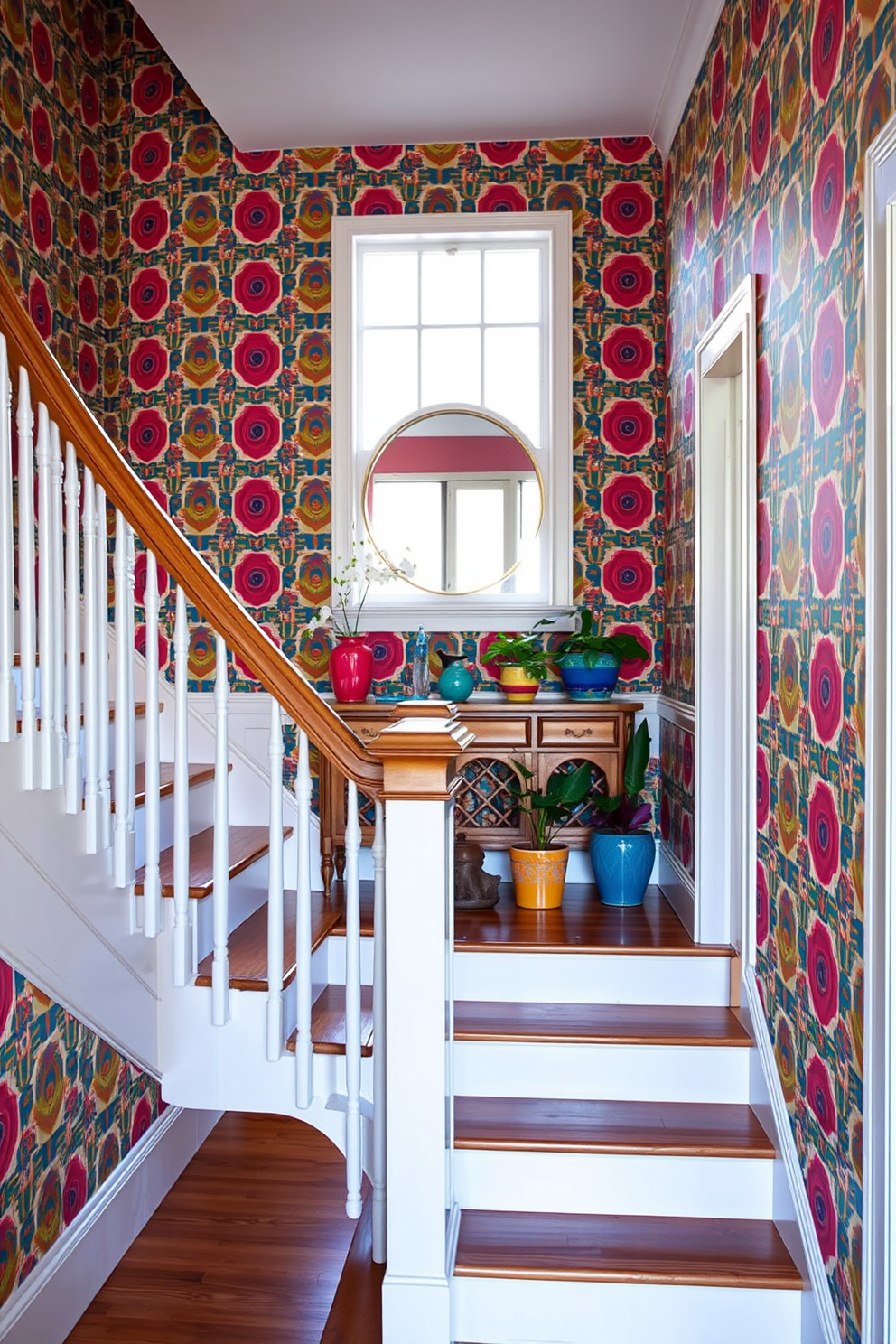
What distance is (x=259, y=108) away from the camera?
3729mm

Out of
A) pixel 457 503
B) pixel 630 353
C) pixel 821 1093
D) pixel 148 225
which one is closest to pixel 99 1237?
pixel 821 1093

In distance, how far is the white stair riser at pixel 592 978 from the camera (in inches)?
120

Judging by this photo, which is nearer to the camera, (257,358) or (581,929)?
(581,929)

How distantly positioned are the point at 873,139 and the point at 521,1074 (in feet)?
7.69

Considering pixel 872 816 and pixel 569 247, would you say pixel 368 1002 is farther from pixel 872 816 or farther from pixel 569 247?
pixel 569 247

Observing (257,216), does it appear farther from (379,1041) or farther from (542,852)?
(379,1041)

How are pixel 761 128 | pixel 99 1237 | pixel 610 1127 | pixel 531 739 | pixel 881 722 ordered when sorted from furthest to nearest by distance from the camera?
1. pixel 531 739
2. pixel 99 1237
3. pixel 610 1127
4. pixel 761 128
5. pixel 881 722

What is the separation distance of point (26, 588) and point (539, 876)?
2.14 meters

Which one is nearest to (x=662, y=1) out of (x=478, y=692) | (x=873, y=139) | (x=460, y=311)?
(x=460, y=311)

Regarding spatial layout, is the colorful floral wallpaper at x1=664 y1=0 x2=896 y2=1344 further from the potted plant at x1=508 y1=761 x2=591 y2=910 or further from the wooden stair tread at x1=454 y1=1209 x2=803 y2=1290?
the potted plant at x1=508 y1=761 x2=591 y2=910

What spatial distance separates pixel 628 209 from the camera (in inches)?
157

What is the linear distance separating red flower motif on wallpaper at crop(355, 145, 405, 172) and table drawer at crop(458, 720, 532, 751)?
7.24ft

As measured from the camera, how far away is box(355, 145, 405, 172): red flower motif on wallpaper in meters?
4.05

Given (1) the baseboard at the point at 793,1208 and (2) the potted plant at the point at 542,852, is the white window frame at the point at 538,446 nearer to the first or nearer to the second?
(2) the potted plant at the point at 542,852
